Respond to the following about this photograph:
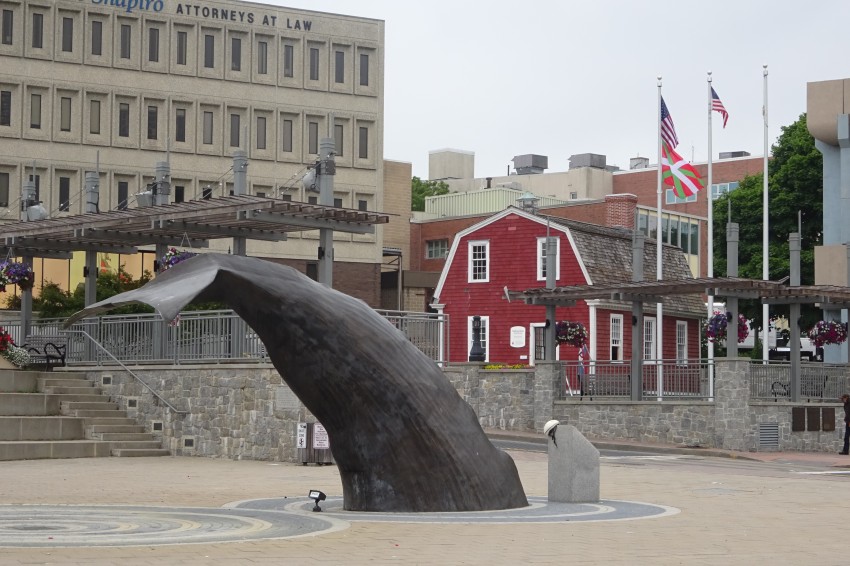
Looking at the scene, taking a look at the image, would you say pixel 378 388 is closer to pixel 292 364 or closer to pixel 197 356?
pixel 292 364

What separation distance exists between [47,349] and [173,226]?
663 cm

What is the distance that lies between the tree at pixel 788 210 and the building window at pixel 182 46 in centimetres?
2837

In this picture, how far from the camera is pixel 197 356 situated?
29.0m

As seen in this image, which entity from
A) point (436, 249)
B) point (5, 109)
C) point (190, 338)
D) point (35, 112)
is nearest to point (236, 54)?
point (35, 112)

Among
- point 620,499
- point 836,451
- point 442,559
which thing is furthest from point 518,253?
point 442,559

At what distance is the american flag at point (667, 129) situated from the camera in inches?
1721

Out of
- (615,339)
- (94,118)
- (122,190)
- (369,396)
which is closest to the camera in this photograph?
(369,396)

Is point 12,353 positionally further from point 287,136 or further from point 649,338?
point 287,136

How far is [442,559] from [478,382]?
Answer: 2802 centimetres

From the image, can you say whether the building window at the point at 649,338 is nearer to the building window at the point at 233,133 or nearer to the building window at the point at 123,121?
the building window at the point at 233,133

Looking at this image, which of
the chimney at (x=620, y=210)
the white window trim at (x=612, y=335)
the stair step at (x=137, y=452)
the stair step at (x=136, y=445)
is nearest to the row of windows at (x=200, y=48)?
the chimney at (x=620, y=210)

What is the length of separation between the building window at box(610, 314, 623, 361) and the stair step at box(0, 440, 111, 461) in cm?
2712

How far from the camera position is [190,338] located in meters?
29.3

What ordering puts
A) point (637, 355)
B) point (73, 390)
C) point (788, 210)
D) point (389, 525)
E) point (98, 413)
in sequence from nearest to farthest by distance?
1. point (389, 525)
2. point (98, 413)
3. point (73, 390)
4. point (637, 355)
5. point (788, 210)
